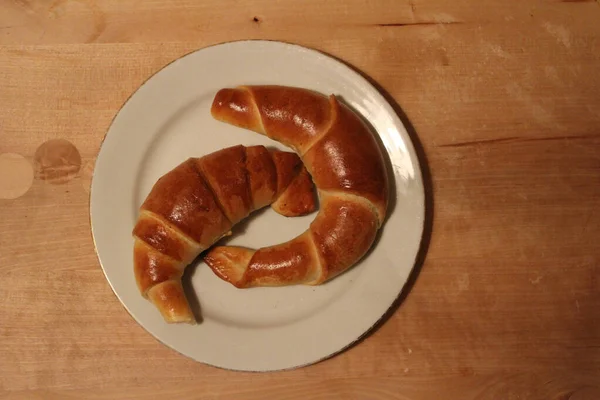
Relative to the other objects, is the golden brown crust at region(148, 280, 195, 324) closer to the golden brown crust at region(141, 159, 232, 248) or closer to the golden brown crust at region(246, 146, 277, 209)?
the golden brown crust at region(141, 159, 232, 248)

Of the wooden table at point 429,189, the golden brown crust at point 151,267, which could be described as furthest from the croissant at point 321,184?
the wooden table at point 429,189

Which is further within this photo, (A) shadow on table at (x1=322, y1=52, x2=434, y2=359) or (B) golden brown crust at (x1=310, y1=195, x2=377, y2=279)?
(A) shadow on table at (x1=322, y1=52, x2=434, y2=359)

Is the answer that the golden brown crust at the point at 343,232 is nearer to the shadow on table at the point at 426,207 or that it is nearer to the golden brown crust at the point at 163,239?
the shadow on table at the point at 426,207

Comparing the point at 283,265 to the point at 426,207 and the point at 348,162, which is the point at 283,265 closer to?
the point at 348,162

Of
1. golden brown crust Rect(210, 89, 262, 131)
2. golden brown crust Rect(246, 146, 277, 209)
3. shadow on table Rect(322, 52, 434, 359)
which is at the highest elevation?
golden brown crust Rect(210, 89, 262, 131)

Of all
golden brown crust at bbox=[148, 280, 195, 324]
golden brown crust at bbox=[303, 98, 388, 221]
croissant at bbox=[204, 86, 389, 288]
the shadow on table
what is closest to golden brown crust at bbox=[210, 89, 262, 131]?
croissant at bbox=[204, 86, 389, 288]

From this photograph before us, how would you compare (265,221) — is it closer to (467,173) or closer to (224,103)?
(224,103)

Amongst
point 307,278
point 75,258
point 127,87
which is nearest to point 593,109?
point 307,278
